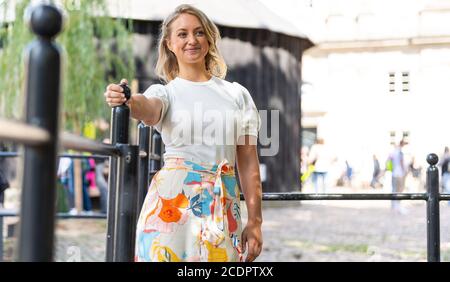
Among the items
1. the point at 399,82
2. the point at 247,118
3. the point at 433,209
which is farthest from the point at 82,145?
the point at 399,82

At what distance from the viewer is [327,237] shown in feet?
22.4

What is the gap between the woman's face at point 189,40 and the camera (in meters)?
1.51

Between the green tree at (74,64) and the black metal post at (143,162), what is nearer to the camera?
the black metal post at (143,162)

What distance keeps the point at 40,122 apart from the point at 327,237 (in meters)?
6.31

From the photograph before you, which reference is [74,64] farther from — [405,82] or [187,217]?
[405,82]

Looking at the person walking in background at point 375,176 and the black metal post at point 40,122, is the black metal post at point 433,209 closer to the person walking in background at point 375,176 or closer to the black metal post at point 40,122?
the black metal post at point 40,122

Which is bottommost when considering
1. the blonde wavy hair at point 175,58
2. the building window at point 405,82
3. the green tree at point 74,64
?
the blonde wavy hair at point 175,58

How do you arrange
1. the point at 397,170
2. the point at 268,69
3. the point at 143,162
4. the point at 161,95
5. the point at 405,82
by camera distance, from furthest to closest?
the point at 405,82 < the point at 268,69 < the point at 397,170 < the point at 143,162 < the point at 161,95

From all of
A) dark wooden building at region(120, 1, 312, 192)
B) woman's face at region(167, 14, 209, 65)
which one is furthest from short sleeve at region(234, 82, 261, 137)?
dark wooden building at region(120, 1, 312, 192)

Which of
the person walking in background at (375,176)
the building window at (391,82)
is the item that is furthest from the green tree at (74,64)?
the building window at (391,82)

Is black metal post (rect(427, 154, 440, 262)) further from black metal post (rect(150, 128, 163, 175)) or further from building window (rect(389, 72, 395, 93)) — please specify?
building window (rect(389, 72, 395, 93))

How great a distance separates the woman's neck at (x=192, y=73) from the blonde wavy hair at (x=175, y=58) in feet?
0.17

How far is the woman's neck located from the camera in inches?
60.3
